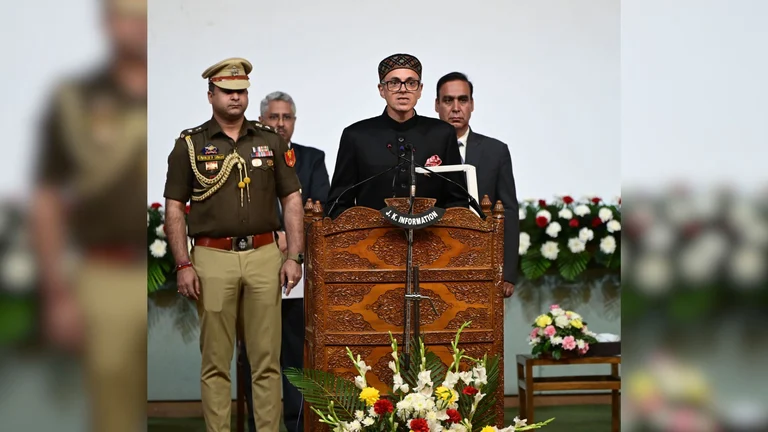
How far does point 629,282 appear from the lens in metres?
0.75

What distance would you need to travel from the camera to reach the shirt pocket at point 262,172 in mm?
3682

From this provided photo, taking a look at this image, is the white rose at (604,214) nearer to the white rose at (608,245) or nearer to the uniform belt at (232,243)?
the white rose at (608,245)

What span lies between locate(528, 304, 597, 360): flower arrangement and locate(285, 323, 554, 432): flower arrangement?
1499mm

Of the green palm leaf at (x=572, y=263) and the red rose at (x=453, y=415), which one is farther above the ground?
the green palm leaf at (x=572, y=263)

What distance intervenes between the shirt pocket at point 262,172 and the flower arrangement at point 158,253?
1610 mm

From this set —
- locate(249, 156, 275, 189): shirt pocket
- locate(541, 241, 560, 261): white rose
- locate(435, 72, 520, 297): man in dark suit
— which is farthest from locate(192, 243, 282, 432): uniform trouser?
locate(541, 241, 560, 261): white rose

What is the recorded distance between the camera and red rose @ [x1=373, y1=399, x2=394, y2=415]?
272 centimetres

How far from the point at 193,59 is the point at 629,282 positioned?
201 inches

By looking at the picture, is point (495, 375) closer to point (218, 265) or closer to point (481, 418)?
point (481, 418)

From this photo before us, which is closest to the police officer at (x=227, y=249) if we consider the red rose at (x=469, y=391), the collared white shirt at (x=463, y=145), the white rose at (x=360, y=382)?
the white rose at (x=360, y=382)

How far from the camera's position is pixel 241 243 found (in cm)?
365

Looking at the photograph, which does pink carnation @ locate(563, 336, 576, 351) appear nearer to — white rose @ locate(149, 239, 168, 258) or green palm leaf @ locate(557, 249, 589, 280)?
green palm leaf @ locate(557, 249, 589, 280)

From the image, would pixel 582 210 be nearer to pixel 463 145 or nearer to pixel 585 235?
pixel 585 235

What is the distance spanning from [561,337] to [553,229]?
117 centimetres
